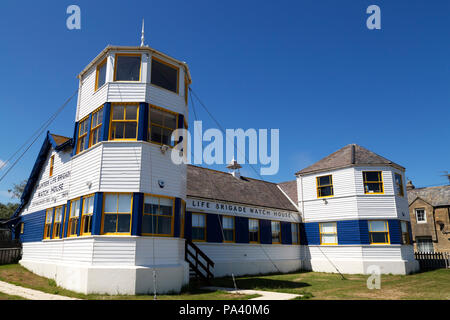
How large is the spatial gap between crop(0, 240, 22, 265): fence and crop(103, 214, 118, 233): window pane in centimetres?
1348

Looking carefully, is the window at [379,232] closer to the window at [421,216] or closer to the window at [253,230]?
the window at [253,230]

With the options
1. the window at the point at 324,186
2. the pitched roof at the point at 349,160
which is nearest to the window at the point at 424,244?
the pitched roof at the point at 349,160

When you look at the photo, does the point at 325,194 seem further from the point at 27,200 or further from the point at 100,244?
the point at 27,200

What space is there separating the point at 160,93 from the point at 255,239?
42.1 ft

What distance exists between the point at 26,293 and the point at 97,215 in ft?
12.5

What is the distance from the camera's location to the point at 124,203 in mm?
14023

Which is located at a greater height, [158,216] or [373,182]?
[373,182]

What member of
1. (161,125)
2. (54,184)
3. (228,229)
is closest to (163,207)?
(161,125)

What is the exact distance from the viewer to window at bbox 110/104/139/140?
48.8 ft

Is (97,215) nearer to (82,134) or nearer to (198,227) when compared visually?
(82,134)

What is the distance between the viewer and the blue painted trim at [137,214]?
13667 mm

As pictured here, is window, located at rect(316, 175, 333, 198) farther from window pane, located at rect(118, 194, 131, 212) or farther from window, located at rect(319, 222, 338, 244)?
window pane, located at rect(118, 194, 131, 212)
